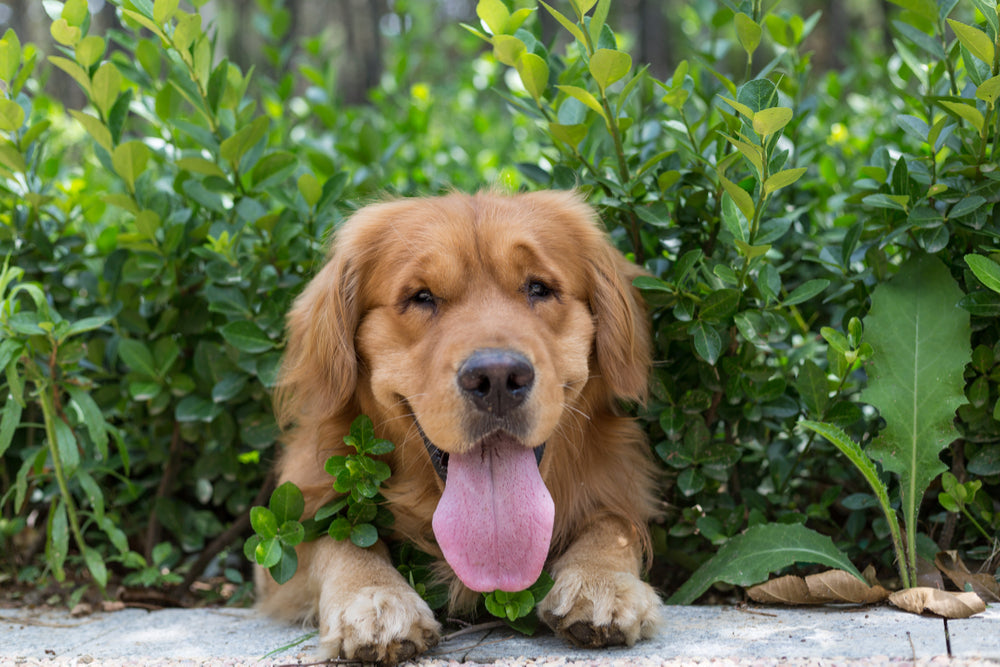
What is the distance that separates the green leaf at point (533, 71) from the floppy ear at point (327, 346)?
2.99 ft

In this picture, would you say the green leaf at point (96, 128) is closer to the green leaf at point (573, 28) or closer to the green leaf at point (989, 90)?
the green leaf at point (573, 28)

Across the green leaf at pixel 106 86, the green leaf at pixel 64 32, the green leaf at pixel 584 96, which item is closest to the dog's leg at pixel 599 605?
the green leaf at pixel 584 96

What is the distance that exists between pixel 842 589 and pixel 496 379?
4.47 feet

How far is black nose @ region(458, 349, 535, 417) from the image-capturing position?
98.0 inches

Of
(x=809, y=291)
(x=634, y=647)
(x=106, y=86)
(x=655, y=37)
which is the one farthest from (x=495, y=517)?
(x=655, y=37)

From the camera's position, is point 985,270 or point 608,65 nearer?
point 985,270

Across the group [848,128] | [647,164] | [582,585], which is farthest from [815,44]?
[582,585]

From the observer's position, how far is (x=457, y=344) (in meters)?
2.61

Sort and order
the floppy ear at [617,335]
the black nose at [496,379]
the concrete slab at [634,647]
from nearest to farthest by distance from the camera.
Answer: the concrete slab at [634,647], the black nose at [496,379], the floppy ear at [617,335]

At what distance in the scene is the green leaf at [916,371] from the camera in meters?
2.89

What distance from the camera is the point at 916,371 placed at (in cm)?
294

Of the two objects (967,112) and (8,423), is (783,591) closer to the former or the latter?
(967,112)

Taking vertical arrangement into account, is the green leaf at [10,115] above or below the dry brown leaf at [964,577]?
above

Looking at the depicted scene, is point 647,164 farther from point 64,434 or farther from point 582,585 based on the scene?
point 64,434
